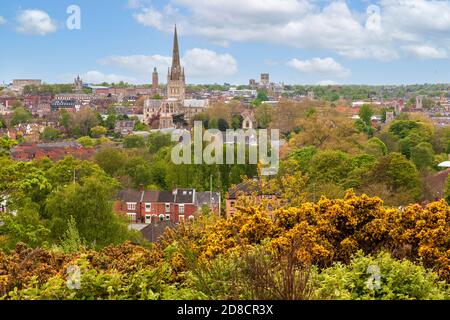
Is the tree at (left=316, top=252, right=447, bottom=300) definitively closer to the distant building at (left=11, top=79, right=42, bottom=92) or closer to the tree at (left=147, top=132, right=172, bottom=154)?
the tree at (left=147, top=132, right=172, bottom=154)

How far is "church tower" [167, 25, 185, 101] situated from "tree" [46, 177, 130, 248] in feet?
283

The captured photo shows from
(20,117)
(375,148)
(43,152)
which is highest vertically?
(20,117)

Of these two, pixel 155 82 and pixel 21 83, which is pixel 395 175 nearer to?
pixel 155 82

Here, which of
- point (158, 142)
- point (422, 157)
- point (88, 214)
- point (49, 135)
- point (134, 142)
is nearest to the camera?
point (88, 214)

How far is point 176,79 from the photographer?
376 ft

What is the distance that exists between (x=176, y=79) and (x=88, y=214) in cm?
9406

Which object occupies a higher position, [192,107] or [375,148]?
[192,107]

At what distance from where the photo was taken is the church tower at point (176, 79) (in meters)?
111

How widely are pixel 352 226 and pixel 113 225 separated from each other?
12.3 meters

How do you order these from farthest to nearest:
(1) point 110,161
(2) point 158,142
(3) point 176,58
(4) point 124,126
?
(3) point 176,58
(4) point 124,126
(2) point 158,142
(1) point 110,161

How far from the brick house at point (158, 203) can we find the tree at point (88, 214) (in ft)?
48.1

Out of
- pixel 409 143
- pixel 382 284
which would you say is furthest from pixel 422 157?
pixel 382 284
